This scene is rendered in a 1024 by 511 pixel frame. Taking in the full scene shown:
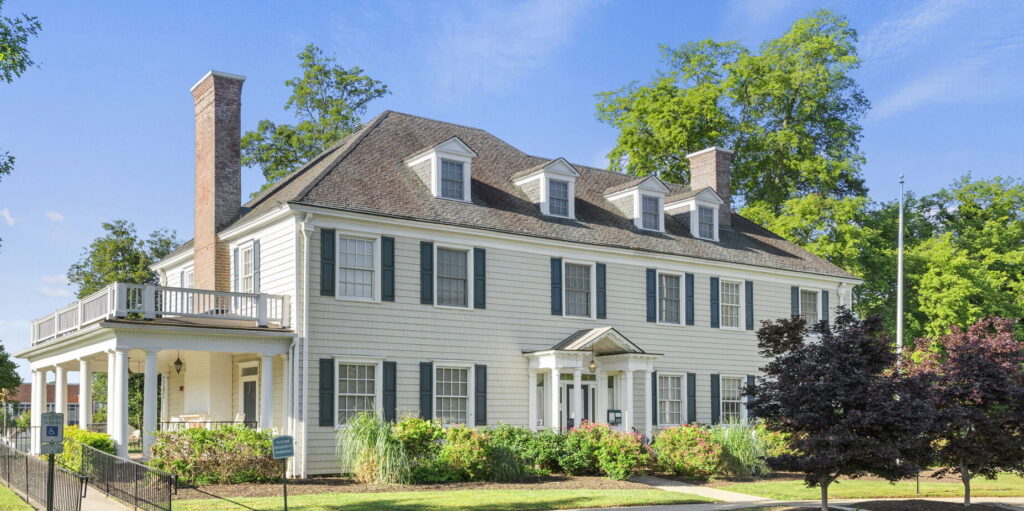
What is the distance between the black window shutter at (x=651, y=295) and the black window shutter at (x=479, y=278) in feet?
17.4

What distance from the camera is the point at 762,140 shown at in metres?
42.0

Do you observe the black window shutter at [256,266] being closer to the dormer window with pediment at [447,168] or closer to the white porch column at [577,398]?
the dormer window with pediment at [447,168]

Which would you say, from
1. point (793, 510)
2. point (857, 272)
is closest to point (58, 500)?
point (793, 510)

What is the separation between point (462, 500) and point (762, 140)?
28489mm

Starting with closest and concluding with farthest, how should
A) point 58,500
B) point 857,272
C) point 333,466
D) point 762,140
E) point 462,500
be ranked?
1. point 58,500
2. point 462,500
3. point 333,466
4. point 857,272
5. point 762,140

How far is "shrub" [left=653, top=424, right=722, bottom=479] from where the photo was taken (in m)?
23.0

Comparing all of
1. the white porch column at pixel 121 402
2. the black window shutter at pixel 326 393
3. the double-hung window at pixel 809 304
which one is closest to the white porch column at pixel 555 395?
the black window shutter at pixel 326 393

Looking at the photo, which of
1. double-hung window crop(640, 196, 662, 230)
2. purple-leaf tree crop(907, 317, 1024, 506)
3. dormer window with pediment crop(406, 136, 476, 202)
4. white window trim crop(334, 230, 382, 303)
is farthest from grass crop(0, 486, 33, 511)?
double-hung window crop(640, 196, 662, 230)

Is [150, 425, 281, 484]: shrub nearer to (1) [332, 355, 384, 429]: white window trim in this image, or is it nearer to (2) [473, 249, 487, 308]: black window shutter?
(1) [332, 355, 384, 429]: white window trim

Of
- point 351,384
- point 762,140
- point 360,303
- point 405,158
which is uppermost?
point 762,140

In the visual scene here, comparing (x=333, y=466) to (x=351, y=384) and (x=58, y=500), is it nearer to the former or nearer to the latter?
(x=351, y=384)

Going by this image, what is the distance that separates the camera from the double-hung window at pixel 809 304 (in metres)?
30.9

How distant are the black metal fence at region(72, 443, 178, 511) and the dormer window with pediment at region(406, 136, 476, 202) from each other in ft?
31.9

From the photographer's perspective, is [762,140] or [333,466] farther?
[762,140]
